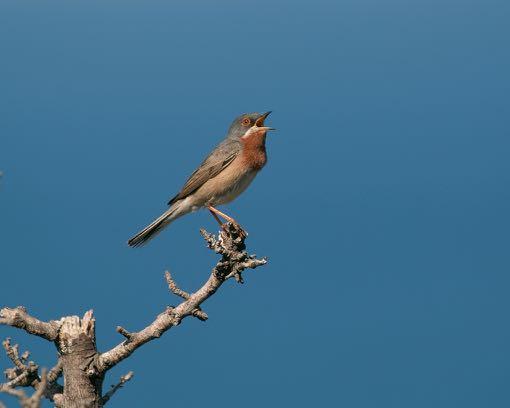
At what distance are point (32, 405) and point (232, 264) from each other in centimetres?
402

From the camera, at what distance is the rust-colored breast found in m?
11.9

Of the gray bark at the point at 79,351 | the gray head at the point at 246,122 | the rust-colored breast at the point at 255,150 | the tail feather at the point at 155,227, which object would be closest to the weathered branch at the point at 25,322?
the gray bark at the point at 79,351

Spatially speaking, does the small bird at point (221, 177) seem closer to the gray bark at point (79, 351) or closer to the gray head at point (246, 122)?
→ the gray head at point (246, 122)

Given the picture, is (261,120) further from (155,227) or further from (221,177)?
(155,227)

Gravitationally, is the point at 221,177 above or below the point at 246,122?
below

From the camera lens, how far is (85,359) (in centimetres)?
780

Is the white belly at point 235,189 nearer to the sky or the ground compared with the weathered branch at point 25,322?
nearer to the sky

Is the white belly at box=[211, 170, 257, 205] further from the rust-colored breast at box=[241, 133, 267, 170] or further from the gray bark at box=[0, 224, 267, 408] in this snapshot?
the gray bark at box=[0, 224, 267, 408]

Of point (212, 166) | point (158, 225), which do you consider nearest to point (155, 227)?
point (158, 225)

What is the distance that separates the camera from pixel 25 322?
25.1ft

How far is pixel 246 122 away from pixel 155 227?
2519mm

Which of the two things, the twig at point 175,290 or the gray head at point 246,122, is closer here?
the twig at point 175,290

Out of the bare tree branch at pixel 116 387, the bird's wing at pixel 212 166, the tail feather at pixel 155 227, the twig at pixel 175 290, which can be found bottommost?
the bare tree branch at pixel 116 387

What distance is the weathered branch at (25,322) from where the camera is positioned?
761cm
